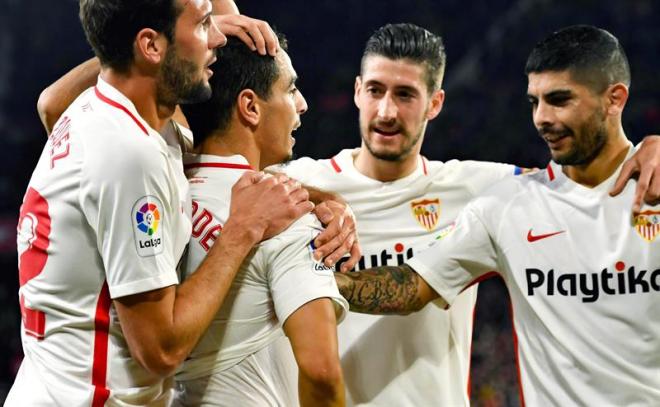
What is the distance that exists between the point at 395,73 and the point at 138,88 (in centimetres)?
154

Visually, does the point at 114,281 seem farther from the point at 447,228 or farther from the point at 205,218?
the point at 447,228

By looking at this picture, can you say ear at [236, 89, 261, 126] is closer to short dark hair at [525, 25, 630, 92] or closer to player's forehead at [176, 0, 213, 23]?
player's forehead at [176, 0, 213, 23]

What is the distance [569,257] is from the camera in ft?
10.4

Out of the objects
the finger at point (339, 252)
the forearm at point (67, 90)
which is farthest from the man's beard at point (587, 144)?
the forearm at point (67, 90)

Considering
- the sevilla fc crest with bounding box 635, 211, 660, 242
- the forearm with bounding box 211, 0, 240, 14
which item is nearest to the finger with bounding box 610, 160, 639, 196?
the sevilla fc crest with bounding box 635, 211, 660, 242

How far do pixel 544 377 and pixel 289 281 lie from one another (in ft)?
3.78

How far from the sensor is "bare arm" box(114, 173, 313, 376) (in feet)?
7.41

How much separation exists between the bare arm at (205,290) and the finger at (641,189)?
1206 mm

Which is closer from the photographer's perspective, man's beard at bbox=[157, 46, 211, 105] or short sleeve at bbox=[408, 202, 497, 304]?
man's beard at bbox=[157, 46, 211, 105]

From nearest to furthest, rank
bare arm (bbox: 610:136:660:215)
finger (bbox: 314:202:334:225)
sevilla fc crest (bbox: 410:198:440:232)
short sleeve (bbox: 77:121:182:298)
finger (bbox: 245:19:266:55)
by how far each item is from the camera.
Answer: short sleeve (bbox: 77:121:182:298) → finger (bbox: 245:19:266:55) → finger (bbox: 314:202:334:225) → bare arm (bbox: 610:136:660:215) → sevilla fc crest (bbox: 410:198:440:232)

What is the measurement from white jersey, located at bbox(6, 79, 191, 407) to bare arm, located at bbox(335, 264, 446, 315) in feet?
2.96

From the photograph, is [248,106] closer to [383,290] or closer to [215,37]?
[215,37]

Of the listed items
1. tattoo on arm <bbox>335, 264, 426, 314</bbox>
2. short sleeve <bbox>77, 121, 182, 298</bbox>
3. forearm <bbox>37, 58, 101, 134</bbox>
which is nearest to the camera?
short sleeve <bbox>77, 121, 182, 298</bbox>

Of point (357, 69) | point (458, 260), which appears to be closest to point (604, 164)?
point (458, 260)
